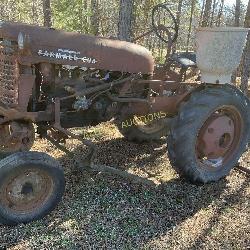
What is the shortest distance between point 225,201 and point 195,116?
0.95 metres

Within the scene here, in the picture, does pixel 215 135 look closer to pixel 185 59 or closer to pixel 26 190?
pixel 185 59

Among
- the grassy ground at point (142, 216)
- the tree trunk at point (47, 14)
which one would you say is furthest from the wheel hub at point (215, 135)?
the tree trunk at point (47, 14)

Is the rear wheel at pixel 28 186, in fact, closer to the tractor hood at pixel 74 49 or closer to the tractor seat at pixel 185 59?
the tractor hood at pixel 74 49

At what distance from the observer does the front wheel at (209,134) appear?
13.7 feet

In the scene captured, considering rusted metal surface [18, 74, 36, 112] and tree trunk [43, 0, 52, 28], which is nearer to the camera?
rusted metal surface [18, 74, 36, 112]

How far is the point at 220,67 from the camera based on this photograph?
168 inches

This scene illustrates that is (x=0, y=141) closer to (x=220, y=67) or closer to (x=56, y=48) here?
(x=56, y=48)

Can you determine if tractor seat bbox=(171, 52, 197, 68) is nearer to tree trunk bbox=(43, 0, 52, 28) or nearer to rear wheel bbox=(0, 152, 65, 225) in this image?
rear wheel bbox=(0, 152, 65, 225)

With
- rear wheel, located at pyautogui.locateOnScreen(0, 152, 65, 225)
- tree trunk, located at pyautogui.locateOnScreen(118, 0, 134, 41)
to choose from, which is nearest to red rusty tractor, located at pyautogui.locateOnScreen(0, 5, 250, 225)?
rear wheel, located at pyautogui.locateOnScreen(0, 152, 65, 225)

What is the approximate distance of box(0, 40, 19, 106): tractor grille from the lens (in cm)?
362

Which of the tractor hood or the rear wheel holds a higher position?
the tractor hood

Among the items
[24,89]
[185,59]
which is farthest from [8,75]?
[185,59]

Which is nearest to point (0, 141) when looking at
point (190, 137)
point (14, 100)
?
point (14, 100)

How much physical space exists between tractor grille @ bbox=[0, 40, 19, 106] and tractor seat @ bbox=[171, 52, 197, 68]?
2198mm
